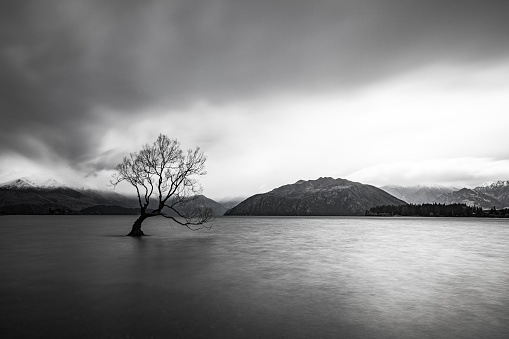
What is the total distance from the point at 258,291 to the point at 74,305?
10378 mm

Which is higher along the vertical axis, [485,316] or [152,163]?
[152,163]

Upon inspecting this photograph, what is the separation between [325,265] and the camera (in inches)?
1313

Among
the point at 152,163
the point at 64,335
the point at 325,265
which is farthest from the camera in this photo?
the point at 152,163

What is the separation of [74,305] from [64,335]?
4870 millimetres

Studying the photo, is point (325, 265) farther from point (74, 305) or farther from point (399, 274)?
point (74, 305)

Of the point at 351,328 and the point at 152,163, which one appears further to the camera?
the point at 152,163

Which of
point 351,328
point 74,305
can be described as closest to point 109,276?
point 74,305

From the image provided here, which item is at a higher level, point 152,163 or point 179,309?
point 152,163

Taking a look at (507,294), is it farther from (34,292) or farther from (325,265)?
(34,292)

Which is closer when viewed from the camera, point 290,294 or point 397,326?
point 397,326

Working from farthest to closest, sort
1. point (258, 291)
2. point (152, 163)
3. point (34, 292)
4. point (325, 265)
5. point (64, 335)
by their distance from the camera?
1. point (152, 163)
2. point (325, 265)
3. point (258, 291)
4. point (34, 292)
5. point (64, 335)

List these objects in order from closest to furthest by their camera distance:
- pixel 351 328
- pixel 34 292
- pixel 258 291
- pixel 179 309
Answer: pixel 351 328 → pixel 179 309 → pixel 34 292 → pixel 258 291

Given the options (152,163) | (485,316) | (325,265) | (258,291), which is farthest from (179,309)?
(152,163)

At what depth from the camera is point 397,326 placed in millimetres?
14203
